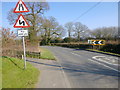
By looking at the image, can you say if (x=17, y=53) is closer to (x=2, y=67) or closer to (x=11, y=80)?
(x=2, y=67)

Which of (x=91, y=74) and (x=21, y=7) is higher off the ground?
(x=21, y=7)

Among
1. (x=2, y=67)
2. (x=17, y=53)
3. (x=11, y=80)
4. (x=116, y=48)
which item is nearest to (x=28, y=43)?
(x=17, y=53)

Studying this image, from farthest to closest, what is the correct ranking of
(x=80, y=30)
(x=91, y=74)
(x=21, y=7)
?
(x=80, y=30), (x=91, y=74), (x=21, y=7)

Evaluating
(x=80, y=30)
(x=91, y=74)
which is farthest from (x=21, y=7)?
(x=80, y=30)

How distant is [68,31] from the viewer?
199ft

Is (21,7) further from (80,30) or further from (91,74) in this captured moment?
(80,30)

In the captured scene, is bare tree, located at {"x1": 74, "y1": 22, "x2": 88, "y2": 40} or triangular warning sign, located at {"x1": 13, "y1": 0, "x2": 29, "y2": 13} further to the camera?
bare tree, located at {"x1": 74, "y1": 22, "x2": 88, "y2": 40}

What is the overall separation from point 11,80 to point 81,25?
56.1 metres

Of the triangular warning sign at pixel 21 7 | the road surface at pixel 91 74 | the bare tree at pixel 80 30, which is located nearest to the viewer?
the road surface at pixel 91 74

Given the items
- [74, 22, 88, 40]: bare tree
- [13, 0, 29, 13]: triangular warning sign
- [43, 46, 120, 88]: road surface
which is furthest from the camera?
[74, 22, 88, 40]: bare tree

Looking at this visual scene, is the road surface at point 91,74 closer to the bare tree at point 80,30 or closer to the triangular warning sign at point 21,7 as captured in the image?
the triangular warning sign at point 21,7

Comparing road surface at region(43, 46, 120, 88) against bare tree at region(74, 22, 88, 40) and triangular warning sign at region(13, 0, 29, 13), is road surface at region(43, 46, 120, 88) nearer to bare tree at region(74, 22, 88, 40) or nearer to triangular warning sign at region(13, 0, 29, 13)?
triangular warning sign at region(13, 0, 29, 13)

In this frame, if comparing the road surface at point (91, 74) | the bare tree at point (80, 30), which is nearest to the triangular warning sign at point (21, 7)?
the road surface at point (91, 74)

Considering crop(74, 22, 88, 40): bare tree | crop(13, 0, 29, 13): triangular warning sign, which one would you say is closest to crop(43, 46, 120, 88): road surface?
crop(13, 0, 29, 13): triangular warning sign
